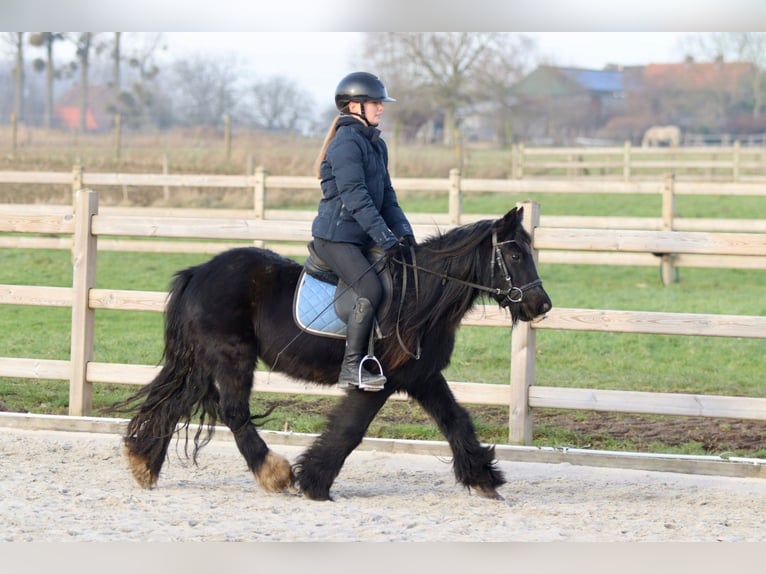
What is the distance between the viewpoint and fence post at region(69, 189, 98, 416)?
6.98 metres

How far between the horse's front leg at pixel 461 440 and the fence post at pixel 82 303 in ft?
9.05

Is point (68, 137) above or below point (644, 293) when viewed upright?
above

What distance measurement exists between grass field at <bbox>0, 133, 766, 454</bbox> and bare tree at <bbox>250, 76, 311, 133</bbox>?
31.9 m

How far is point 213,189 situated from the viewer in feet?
74.0

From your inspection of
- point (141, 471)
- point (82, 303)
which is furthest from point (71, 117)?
point (141, 471)

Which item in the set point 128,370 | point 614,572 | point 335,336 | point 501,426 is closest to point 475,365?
point 501,426

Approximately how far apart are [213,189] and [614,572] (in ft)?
63.6

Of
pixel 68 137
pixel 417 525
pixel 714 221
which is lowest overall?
pixel 417 525

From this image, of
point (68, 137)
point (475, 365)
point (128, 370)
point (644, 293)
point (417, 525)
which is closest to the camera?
point (417, 525)

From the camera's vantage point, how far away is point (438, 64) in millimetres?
42625

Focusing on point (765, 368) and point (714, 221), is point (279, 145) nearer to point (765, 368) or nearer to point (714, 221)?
point (714, 221)

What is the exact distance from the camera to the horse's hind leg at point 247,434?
17.0ft

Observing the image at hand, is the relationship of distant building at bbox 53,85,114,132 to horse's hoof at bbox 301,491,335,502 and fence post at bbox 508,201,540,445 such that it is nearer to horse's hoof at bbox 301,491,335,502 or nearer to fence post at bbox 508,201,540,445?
fence post at bbox 508,201,540,445

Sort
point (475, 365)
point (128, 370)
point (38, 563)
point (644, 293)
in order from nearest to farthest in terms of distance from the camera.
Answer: point (38, 563)
point (128, 370)
point (475, 365)
point (644, 293)
